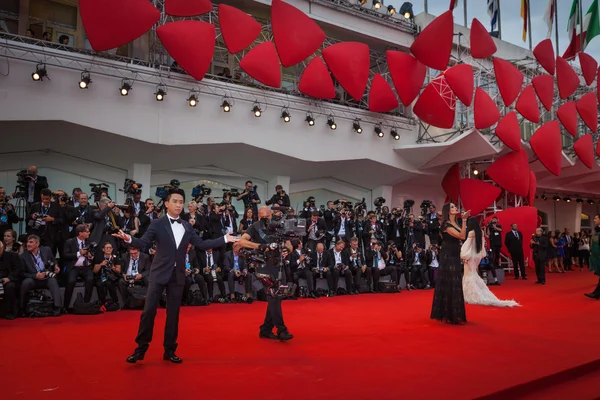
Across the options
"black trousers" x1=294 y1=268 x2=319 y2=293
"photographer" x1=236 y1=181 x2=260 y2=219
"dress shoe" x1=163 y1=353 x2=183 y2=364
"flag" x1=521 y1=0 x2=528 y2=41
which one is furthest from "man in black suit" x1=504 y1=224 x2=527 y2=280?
"dress shoe" x1=163 y1=353 x2=183 y2=364

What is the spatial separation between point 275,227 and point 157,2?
8853 mm

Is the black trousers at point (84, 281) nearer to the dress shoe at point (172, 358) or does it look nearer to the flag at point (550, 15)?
the dress shoe at point (172, 358)

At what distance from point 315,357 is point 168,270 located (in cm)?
154

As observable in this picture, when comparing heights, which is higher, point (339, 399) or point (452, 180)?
point (452, 180)

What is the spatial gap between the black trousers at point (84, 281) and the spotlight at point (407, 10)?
43.5ft

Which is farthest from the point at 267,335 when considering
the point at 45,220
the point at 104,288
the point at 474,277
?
the point at 45,220

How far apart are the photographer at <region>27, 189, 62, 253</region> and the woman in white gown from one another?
656 cm

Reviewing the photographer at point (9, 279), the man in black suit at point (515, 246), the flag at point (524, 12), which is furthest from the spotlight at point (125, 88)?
the flag at point (524, 12)

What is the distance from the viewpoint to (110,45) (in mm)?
8828

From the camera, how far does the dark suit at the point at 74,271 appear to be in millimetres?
6723

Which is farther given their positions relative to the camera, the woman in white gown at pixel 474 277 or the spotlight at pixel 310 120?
the spotlight at pixel 310 120

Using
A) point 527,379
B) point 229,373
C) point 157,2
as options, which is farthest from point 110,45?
point 527,379

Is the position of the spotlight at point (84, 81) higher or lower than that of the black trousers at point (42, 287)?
higher

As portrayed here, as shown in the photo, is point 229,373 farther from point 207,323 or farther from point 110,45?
point 110,45
